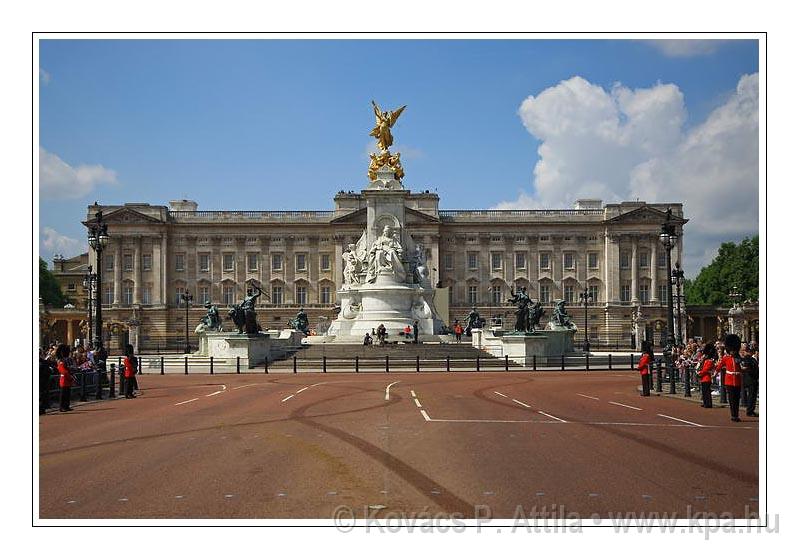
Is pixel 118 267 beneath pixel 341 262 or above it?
beneath

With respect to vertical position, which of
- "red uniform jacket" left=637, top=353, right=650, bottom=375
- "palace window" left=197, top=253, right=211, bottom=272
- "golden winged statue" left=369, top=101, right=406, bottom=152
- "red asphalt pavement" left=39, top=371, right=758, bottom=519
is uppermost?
"golden winged statue" left=369, top=101, right=406, bottom=152

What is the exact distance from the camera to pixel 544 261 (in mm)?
121188

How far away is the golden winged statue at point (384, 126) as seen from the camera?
219ft

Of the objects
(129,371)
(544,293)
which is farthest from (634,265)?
(129,371)

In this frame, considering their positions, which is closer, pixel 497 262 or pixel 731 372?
pixel 731 372

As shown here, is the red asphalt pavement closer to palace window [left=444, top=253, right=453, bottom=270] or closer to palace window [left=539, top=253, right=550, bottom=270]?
palace window [left=444, top=253, right=453, bottom=270]

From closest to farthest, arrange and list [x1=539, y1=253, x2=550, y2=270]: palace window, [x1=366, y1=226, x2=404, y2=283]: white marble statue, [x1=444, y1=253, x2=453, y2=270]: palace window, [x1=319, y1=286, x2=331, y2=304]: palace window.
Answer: [x1=366, y1=226, x2=404, y2=283]: white marble statue → [x1=444, y1=253, x2=453, y2=270]: palace window → [x1=319, y1=286, x2=331, y2=304]: palace window → [x1=539, y1=253, x2=550, y2=270]: palace window

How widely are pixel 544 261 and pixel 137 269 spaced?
2253 inches

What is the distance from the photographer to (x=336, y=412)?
19.6m

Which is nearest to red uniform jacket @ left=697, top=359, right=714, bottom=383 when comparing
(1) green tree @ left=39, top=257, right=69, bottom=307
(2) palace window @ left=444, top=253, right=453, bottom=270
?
(1) green tree @ left=39, top=257, right=69, bottom=307

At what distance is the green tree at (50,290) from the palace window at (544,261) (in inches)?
2565

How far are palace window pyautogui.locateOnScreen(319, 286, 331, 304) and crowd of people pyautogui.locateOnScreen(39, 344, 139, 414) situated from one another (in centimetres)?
8929

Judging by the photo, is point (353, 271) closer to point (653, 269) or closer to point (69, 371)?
point (69, 371)

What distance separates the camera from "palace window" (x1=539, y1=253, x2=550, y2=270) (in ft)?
398
